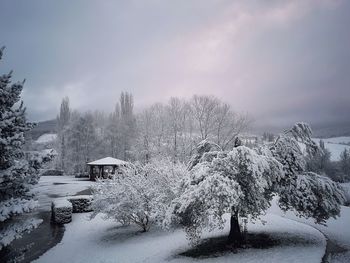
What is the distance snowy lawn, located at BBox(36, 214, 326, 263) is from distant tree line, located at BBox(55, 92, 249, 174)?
13.2m

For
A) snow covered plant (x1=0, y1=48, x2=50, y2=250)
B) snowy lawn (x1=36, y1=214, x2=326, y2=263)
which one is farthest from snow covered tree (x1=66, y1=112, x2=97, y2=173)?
snow covered plant (x1=0, y1=48, x2=50, y2=250)

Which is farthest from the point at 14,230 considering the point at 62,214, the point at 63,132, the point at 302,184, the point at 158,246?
the point at 63,132

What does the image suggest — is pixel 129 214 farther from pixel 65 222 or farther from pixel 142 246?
Result: pixel 65 222

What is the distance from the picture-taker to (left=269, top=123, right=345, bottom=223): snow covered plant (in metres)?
10.3

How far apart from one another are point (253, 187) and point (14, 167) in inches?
278

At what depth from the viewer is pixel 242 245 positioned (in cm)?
1068

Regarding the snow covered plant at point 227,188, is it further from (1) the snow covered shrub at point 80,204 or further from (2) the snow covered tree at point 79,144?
(2) the snow covered tree at point 79,144

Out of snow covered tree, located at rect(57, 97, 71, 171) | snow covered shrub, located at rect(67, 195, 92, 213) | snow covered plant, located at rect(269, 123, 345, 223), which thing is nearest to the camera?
snow covered plant, located at rect(269, 123, 345, 223)

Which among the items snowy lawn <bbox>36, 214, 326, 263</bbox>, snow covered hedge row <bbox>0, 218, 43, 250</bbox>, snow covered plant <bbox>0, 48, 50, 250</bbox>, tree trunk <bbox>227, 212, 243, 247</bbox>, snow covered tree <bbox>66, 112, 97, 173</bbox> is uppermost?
snow covered tree <bbox>66, 112, 97, 173</bbox>

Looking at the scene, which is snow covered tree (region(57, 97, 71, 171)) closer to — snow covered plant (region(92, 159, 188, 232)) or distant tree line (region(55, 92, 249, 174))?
distant tree line (region(55, 92, 249, 174))

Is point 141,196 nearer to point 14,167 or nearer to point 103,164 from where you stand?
point 14,167

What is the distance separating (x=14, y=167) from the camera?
25.2 feet

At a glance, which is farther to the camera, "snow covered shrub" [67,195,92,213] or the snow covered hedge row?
"snow covered shrub" [67,195,92,213]

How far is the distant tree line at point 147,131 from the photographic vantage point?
133ft
